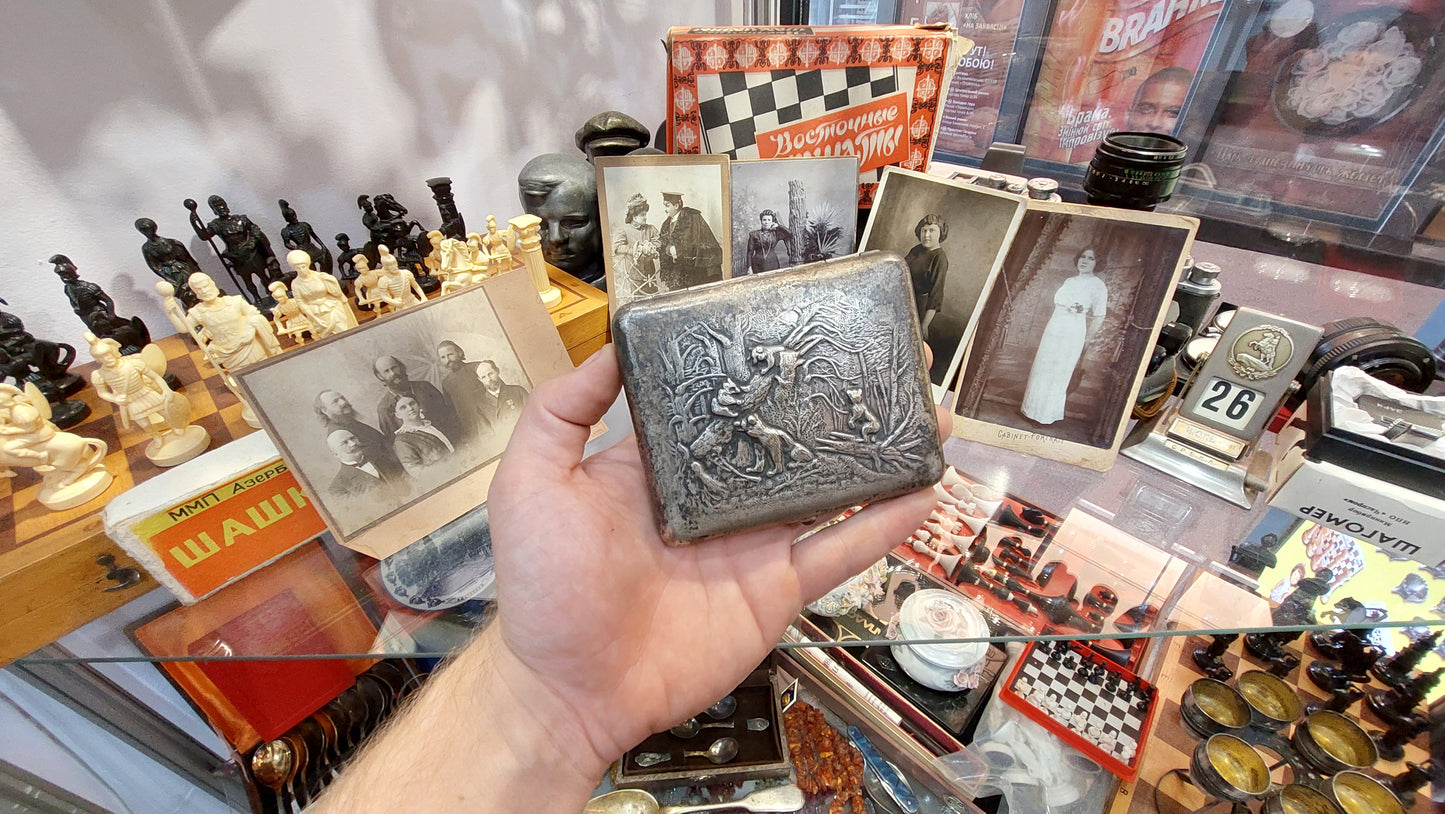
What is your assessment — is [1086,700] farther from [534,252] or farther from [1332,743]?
[534,252]

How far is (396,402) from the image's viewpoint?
1207 mm

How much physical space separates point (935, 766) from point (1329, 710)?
0.98m

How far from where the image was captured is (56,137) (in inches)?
44.7

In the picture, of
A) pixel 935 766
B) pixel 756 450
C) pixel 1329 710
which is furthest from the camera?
pixel 1329 710

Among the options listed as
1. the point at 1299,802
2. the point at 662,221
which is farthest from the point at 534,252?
the point at 1299,802

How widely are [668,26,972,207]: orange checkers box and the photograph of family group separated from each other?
0.73m

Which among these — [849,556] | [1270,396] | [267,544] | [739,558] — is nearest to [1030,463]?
[1270,396]

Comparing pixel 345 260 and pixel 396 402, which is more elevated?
pixel 345 260

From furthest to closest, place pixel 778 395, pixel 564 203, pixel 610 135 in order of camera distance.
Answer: pixel 610 135, pixel 564 203, pixel 778 395

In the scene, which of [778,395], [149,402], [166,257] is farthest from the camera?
[166,257]

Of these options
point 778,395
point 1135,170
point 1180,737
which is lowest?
point 1180,737

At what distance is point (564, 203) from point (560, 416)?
79 centimetres

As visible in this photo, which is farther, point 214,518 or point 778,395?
point 214,518

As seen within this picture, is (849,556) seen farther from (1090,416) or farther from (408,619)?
(408,619)
